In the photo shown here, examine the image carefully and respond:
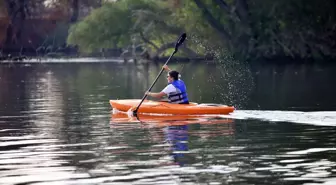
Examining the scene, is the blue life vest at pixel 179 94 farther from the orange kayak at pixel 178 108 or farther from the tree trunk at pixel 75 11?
the tree trunk at pixel 75 11

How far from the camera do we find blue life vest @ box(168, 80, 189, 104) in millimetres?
20688

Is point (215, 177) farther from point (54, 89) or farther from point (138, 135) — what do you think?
point (54, 89)

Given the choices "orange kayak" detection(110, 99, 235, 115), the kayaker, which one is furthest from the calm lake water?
the kayaker

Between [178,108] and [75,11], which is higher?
[75,11]

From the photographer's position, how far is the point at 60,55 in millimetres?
81562

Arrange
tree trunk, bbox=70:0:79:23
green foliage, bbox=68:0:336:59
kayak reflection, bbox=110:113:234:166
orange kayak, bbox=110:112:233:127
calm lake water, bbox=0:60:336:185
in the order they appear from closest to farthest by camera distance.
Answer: calm lake water, bbox=0:60:336:185
kayak reflection, bbox=110:113:234:166
orange kayak, bbox=110:112:233:127
green foliage, bbox=68:0:336:59
tree trunk, bbox=70:0:79:23

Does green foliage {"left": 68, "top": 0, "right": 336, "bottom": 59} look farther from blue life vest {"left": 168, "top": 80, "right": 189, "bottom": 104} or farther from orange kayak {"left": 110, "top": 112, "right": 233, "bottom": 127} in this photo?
orange kayak {"left": 110, "top": 112, "right": 233, "bottom": 127}

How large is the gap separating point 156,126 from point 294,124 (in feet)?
9.13

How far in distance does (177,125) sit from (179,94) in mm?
2158

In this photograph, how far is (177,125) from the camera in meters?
18.7

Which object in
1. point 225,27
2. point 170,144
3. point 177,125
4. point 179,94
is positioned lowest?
point 170,144

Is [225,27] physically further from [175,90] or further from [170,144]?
[170,144]

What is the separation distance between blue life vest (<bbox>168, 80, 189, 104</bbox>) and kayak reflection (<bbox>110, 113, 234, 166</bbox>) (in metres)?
0.52

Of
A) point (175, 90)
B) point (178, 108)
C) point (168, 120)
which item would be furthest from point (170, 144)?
point (175, 90)
